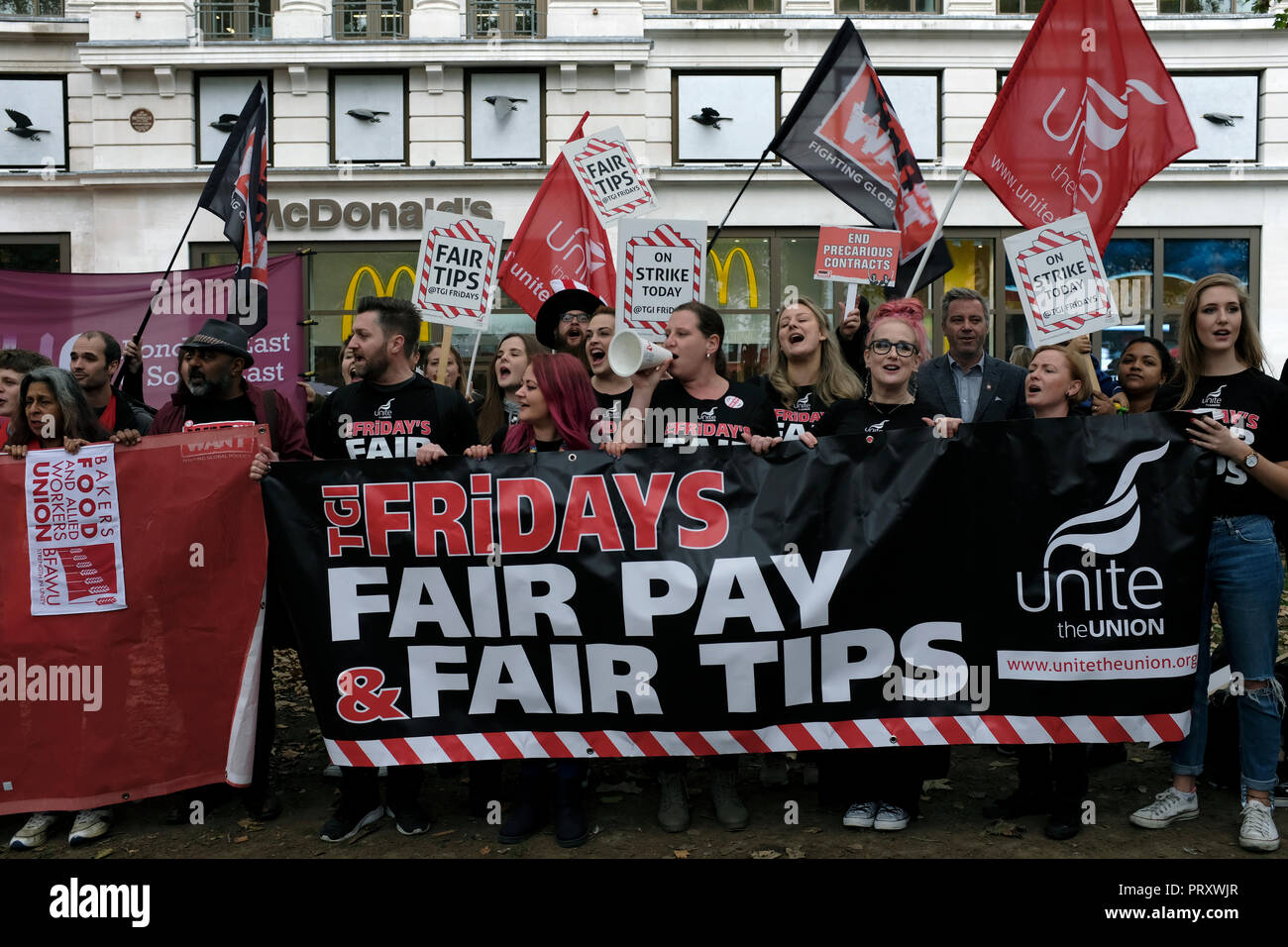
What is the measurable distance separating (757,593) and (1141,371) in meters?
2.77

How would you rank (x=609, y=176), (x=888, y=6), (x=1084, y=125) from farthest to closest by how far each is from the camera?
(x=888, y=6) → (x=609, y=176) → (x=1084, y=125)

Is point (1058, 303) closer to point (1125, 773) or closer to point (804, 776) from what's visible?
point (1125, 773)

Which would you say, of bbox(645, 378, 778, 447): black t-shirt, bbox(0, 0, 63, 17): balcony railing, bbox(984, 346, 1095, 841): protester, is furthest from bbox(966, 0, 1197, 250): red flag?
bbox(0, 0, 63, 17): balcony railing

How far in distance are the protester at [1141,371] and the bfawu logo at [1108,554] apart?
5.12 ft

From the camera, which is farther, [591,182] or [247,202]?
[591,182]

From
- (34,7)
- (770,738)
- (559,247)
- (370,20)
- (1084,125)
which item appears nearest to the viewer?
(770,738)

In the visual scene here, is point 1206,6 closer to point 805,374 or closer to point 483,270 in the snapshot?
point 483,270

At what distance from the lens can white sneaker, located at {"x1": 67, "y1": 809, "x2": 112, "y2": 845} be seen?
15.5 feet

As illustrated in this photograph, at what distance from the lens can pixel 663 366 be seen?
5.05 meters

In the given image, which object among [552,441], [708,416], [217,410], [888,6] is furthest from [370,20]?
[708,416]

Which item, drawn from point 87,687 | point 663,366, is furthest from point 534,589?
point 87,687

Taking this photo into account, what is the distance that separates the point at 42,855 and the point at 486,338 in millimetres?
16155

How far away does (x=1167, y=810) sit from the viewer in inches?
184

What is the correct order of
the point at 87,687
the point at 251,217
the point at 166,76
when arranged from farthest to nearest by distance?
1. the point at 166,76
2. the point at 251,217
3. the point at 87,687
